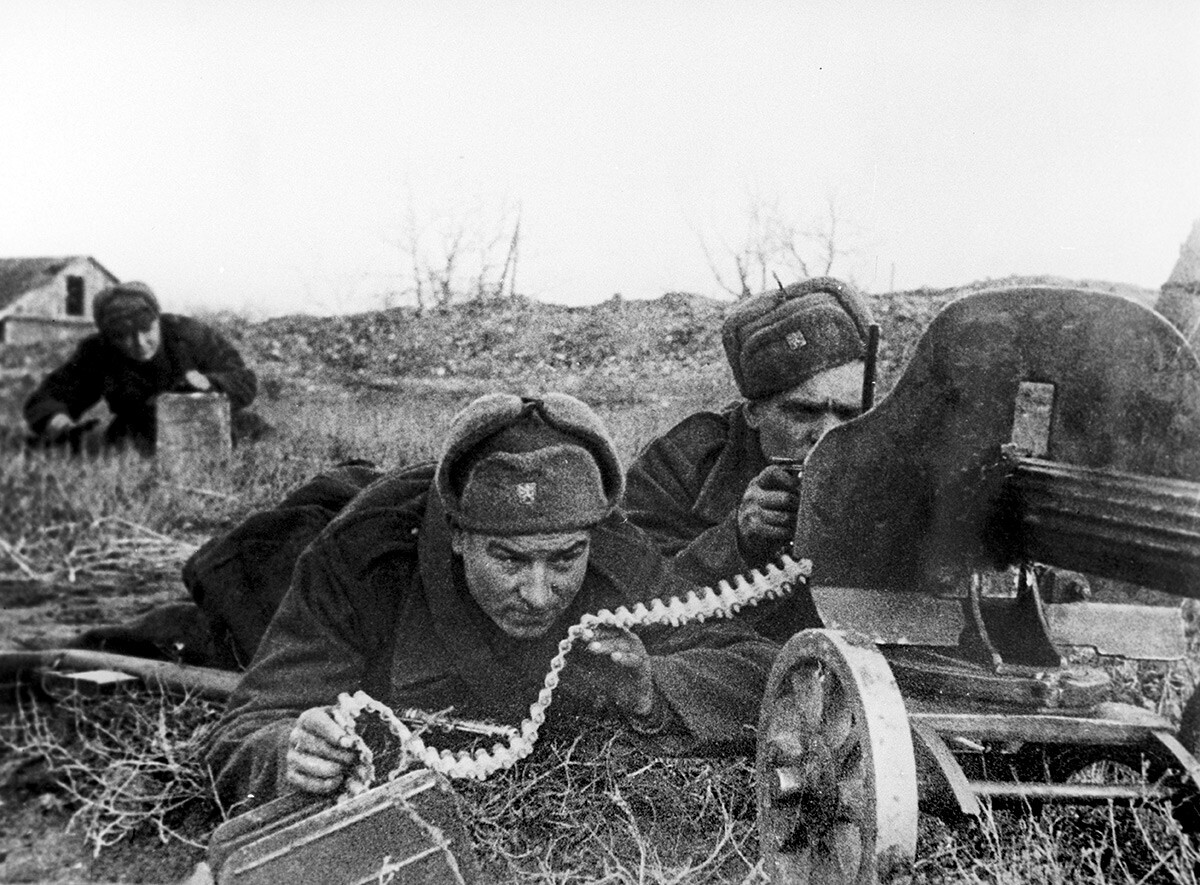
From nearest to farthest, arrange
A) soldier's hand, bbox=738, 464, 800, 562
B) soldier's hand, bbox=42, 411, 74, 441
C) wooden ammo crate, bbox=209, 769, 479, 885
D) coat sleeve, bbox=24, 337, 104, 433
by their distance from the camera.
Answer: wooden ammo crate, bbox=209, 769, 479, 885, soldier's hand, bbox=738, 464, 800, 562, coat sleeve, bbox=24, 337, 104, 433, soldier's hand, bbox=42, 411, 74, 441

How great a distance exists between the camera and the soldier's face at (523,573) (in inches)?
127

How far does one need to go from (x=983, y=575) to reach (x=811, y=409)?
3.25 feet

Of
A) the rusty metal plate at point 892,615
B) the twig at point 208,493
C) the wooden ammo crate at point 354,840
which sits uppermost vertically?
the twig at point 208,493

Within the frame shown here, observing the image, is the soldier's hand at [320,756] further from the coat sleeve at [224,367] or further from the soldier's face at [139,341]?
the soldier's face at [139,341]

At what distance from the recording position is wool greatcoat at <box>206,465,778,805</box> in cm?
329

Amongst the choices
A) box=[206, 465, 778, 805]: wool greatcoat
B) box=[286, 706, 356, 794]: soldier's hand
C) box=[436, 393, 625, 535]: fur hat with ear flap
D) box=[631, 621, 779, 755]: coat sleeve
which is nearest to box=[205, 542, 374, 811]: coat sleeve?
box=[206, 465, 778, 805]: wool greatcoat

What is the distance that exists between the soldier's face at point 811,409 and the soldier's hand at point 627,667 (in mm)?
837

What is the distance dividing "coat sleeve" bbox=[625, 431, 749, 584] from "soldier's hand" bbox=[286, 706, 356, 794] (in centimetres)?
124


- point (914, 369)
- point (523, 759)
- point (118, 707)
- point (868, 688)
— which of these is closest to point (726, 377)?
point (914, 369)

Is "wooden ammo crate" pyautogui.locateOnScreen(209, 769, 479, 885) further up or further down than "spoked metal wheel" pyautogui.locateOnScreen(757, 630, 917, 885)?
further down

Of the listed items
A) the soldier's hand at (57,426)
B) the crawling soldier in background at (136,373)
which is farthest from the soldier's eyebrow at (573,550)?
the soldier's hand at (57,426)

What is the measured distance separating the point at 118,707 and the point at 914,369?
3.12 m

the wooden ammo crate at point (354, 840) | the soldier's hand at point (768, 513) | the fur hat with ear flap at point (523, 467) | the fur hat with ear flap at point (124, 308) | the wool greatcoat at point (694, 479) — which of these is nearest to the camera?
the wooden ammo crate at point (354, 840)

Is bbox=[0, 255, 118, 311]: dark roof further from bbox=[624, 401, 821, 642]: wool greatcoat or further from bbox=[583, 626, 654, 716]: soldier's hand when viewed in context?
bbox=[583, 626, 654, 716]: soldier's hand
